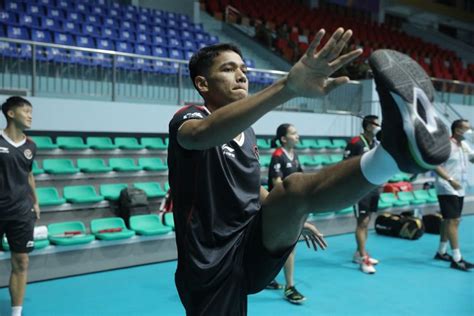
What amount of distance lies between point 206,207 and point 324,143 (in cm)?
862

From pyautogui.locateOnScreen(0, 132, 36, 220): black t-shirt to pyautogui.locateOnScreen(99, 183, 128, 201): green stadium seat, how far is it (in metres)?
2.09

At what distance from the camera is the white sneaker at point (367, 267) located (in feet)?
17.4

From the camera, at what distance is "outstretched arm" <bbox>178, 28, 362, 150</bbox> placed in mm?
1335

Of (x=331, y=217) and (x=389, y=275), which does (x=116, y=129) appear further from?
(x=389, y=275)

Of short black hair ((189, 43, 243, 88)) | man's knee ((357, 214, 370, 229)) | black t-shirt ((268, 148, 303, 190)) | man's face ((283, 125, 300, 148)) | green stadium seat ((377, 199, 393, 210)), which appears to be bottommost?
green stadium seat ((377, 199, 393, 210))

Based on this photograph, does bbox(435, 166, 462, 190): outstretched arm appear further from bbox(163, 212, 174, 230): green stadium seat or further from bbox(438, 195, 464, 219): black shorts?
bbox(163, 212, 174, 230): green stadium seat

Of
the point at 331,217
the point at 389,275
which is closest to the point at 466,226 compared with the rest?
the point at 331,217

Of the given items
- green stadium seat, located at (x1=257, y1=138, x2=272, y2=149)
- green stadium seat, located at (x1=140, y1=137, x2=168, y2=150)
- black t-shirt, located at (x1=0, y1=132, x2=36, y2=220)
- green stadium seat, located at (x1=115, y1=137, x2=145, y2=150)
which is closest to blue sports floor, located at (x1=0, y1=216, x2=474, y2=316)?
black t-shirt, located at (x1=0, y1=132, x2=36, y2=220)

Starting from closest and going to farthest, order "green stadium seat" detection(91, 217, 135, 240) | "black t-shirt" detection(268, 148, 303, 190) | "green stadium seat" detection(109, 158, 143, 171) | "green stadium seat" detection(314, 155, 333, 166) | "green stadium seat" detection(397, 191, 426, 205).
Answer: "black t-shirt" detection(268, 148, 303, 190)
"green stadium seat" detection(91, 217, 135, 240)
"green stadium seat" detection(109, 158, 143, 171)
"green stadium seat" detection(397, 191, 426, 205)
"green stadium seat" detection(314, 155, 333, 166)

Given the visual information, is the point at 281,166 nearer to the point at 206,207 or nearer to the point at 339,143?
the point at 206,207

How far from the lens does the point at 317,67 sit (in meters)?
1.34

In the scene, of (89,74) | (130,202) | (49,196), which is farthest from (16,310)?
(89,74)

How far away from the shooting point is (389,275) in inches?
206

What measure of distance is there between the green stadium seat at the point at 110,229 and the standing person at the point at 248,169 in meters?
3.36
